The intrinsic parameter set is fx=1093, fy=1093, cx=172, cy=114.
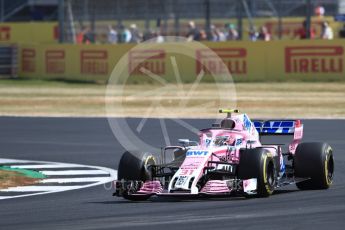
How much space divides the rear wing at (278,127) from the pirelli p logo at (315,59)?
20.9 meters

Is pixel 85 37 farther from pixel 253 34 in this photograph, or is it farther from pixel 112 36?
pixel 253 34

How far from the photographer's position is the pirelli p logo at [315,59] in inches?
1401

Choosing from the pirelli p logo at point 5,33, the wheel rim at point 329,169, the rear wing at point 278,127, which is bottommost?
the wheel rim at point 329,169

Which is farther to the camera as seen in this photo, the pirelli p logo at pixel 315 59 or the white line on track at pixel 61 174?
the pirelli p logo at pixel 315 59

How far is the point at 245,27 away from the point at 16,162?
26.3 meters

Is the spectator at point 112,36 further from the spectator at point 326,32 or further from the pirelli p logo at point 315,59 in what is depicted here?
the pirelli p logo at point 315,59

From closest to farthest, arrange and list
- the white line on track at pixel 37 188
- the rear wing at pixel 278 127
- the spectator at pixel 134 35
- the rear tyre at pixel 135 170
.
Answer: the rear tyre at pixel 135 170 < the white line on track at pixel 37 188 < the rear wing at pixel 278 127 < the spectator at pixel 134 35

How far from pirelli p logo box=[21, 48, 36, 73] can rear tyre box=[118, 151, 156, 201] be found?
2746 centimetres

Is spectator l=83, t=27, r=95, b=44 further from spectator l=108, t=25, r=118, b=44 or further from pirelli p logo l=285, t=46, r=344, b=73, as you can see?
pirelli p logo l=285, t=46, r=344, b=73

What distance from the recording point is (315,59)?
3597cm

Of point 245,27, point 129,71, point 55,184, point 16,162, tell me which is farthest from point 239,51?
point 55,184

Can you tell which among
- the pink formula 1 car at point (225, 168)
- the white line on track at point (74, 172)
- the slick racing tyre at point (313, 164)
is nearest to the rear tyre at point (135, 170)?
the pink formula 1 car at point (225, 168)

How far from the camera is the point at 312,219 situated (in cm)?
1099

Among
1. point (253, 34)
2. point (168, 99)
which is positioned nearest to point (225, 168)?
point (168, 99)
